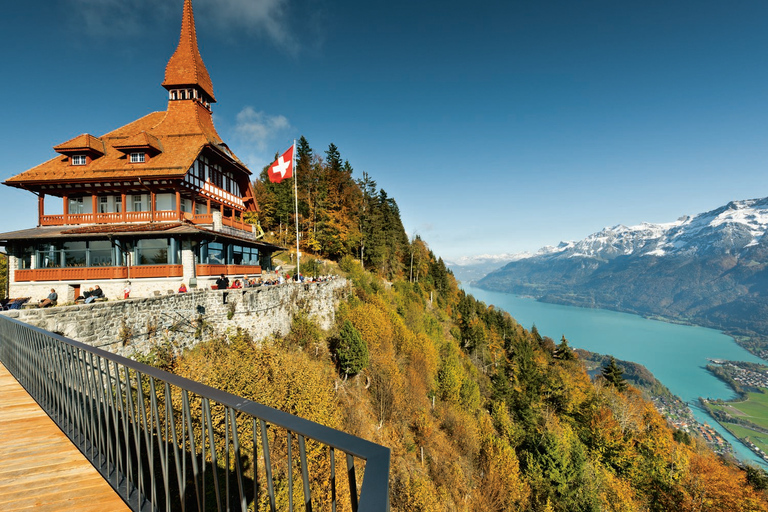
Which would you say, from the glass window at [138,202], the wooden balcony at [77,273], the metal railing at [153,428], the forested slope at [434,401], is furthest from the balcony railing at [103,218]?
the metal railing at [153,428]

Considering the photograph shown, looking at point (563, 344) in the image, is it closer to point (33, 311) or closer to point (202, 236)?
point (202, 236)

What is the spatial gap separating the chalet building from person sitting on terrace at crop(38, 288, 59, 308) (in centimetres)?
91

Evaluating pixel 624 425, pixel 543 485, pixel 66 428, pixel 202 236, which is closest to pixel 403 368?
pixel 543 485

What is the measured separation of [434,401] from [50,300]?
106ft

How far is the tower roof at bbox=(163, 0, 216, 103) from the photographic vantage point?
25.9 meters

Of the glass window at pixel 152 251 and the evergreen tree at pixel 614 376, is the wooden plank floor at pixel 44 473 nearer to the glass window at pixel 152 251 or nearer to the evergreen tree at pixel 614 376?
the glass window at pixel 152 251

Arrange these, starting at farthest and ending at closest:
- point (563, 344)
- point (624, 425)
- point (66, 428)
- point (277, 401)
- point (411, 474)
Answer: point (563, 344) < point (624, 425) < point (411, 474) < point (277, 401) < point (66, 428)

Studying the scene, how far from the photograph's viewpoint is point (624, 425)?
1607 inches

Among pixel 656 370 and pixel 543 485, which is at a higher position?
pixel 543 485

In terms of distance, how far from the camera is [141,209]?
2195 centimetres

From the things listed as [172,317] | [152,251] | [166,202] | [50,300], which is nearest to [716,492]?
[172,317]

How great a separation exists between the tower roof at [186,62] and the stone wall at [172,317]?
754 inches

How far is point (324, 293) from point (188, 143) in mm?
15378

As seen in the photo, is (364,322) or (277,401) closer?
(277,401)
